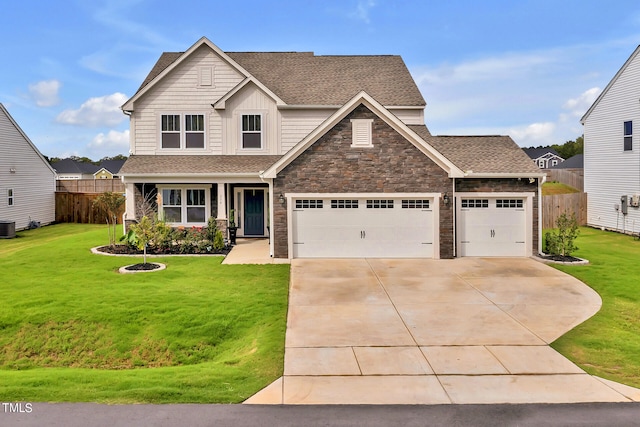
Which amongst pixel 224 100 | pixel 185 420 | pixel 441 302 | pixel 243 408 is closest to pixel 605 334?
pixel 441 302

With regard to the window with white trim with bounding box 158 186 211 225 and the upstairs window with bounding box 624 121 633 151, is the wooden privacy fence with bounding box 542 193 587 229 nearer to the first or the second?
the upstairs window with bounding box 624 121 633 151

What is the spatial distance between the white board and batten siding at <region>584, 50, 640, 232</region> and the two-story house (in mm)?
9309

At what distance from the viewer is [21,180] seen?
28.2 m

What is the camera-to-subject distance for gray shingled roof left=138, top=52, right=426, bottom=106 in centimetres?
2227

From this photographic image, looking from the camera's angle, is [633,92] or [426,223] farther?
[633,92]

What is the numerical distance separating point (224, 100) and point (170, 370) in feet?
49.5

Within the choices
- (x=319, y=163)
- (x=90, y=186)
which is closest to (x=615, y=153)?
(x=319, y=163)

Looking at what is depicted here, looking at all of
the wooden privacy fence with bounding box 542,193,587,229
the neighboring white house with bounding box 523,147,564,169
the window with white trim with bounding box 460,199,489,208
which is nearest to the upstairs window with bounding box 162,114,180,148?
the window with white trim with bounding box 460,199,489,208

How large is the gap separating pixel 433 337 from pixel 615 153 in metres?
22.2

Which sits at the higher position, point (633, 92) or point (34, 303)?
point (633, 92)

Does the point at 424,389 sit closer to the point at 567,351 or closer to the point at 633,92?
the point at 567,351

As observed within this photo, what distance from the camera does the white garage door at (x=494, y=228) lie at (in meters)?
18.1

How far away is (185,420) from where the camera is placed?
605 cm

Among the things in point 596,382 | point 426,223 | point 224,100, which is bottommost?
point 596,382
